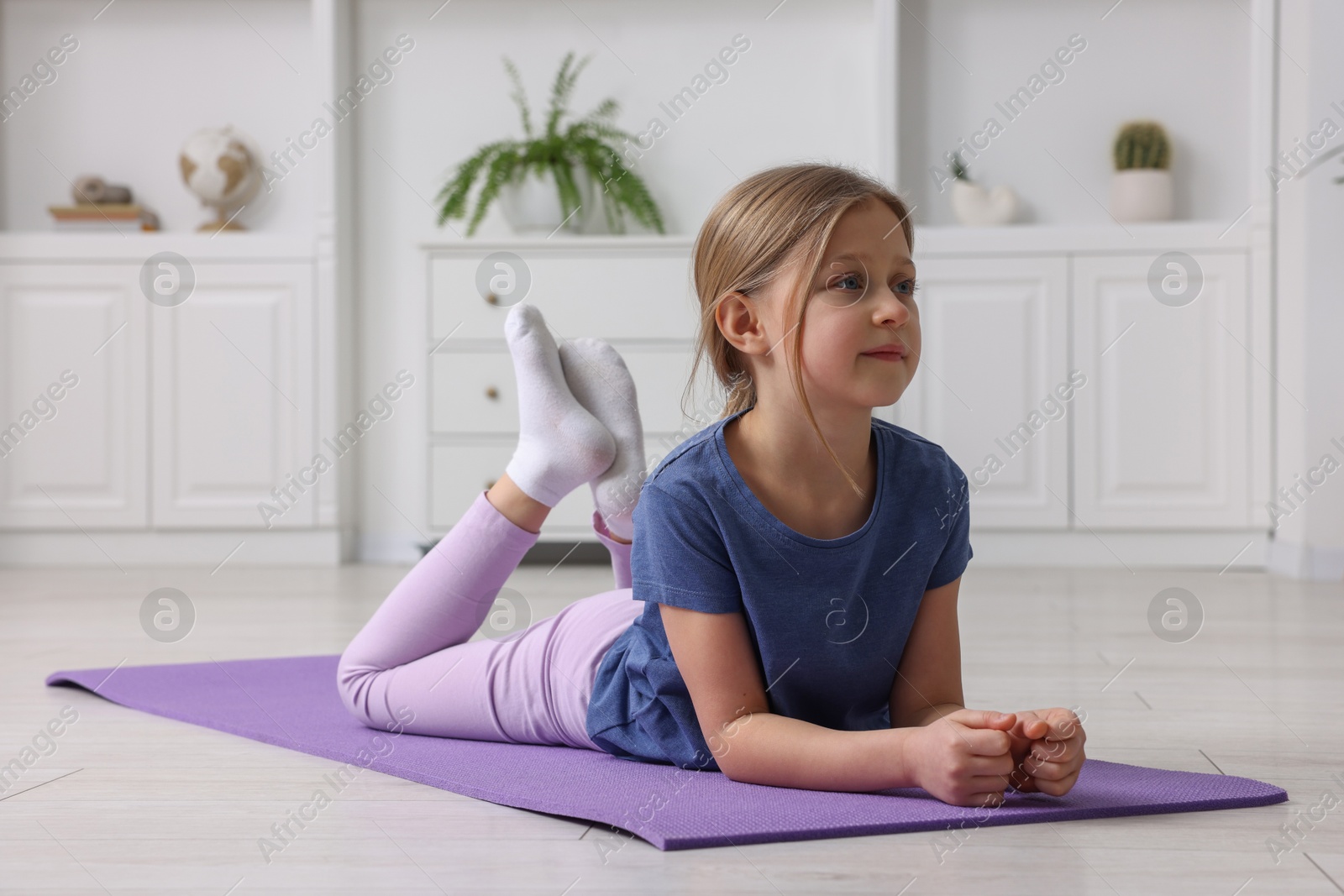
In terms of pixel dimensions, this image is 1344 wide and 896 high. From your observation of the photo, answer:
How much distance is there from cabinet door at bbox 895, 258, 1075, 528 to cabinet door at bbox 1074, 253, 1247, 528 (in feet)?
0.20

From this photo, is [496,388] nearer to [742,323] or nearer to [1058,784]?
[742,323]

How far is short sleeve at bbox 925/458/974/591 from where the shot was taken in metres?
1.02

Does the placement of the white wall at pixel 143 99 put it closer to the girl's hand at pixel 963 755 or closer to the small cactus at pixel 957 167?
the small cactus at pixel 957 167

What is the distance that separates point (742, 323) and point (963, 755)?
1.23 feet

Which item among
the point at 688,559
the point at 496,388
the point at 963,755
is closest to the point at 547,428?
the point at 688,559

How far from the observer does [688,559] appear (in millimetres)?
942

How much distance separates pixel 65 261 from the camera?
3.13 meters

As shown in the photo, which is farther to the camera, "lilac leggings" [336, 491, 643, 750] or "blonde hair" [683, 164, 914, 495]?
"lilac leggings" [336, 491, 643, 750]

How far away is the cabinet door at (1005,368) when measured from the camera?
2998mm

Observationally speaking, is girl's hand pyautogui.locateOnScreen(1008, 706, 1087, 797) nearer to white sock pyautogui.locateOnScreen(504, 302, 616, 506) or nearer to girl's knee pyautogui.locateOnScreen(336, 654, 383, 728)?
white sock pyautogui.locateOnScreen(504, 302, 616, 506)

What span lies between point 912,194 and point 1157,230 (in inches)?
25.7

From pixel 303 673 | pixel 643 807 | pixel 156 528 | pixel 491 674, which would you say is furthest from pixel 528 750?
pixel 156 528

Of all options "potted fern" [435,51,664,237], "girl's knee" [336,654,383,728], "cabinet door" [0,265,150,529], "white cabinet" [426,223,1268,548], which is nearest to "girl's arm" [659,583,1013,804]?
"girl's knee" [336,654,383,728]

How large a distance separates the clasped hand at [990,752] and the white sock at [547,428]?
0.47 meters
